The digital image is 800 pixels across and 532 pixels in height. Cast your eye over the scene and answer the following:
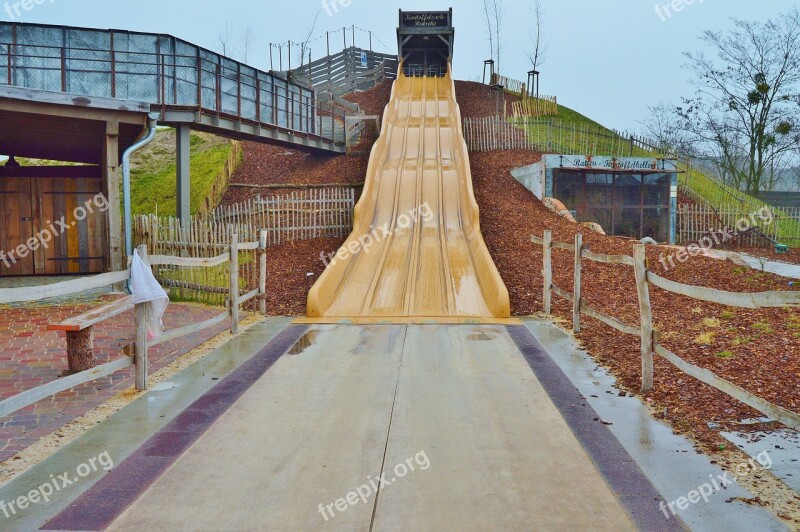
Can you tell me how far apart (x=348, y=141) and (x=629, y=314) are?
17997 mm

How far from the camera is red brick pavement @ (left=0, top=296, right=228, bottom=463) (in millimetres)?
5461

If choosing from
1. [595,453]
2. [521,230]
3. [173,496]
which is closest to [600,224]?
[521,230]

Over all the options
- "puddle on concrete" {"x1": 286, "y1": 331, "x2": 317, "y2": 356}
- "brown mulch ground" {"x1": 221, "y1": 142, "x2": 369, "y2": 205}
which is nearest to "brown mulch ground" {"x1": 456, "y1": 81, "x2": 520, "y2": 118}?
"brown mulch ground" {"x1": 221, "y1": 142, "x2": 369, "y2": 205}

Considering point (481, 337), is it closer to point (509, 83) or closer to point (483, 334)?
point (483, 334)

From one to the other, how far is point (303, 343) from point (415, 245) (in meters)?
6.61

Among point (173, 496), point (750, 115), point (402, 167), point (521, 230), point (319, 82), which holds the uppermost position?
point (319, 82)

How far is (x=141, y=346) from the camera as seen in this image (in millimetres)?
6469

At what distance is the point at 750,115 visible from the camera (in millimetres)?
29656

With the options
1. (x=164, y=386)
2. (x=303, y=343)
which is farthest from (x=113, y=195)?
(x=164, y=386)

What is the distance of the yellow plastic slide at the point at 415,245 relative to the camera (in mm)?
11438

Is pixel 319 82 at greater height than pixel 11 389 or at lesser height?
greater

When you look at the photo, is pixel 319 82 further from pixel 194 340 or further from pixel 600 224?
pixel 194 340

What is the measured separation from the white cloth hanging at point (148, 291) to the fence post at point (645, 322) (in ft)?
15.3

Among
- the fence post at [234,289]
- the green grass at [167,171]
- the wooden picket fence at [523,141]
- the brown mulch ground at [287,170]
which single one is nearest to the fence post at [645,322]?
the fence post at [234,289]
